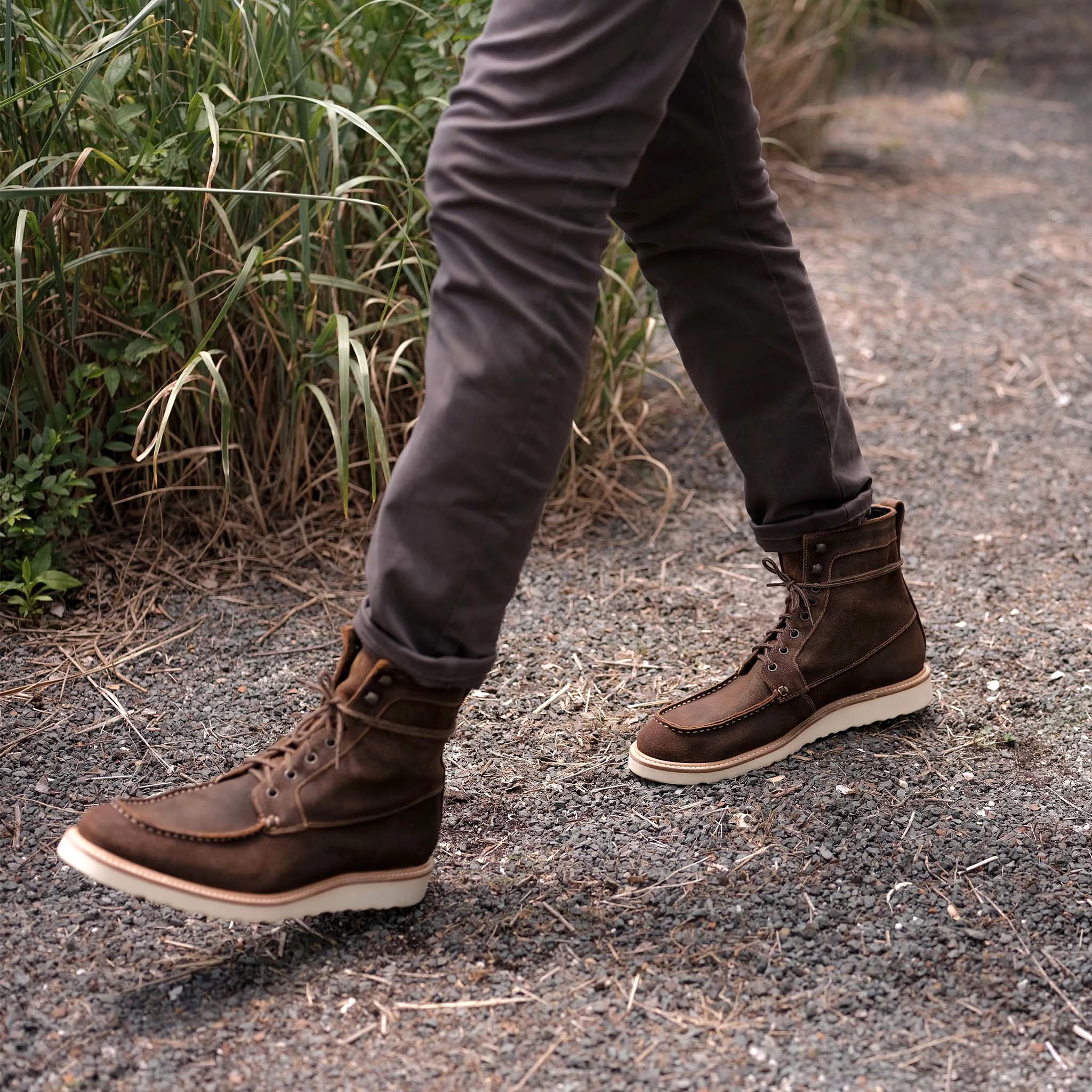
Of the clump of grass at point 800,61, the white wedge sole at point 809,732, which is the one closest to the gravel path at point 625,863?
the white wedge sole at point 809,732

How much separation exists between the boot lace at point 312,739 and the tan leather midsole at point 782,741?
44 cm

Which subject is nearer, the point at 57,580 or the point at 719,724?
the point at 719,724

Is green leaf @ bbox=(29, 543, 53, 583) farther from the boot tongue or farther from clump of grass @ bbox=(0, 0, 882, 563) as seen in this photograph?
the boot tongue

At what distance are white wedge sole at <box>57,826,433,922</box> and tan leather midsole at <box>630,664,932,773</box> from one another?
34 centimetres

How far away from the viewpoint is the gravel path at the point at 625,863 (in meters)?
1.08

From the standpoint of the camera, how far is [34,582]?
1.74 metres

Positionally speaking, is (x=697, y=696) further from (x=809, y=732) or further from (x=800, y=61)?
(x=800, y=61)

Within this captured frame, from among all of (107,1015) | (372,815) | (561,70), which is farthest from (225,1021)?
(561,70)

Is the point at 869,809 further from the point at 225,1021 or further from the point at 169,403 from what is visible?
the point at 169,403

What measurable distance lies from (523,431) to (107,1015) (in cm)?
63

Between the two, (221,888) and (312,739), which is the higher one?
(312,739)

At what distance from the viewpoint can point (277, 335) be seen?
186 cm

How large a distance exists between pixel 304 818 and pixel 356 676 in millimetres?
142

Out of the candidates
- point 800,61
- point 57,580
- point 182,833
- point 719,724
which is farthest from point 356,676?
point 800,61
